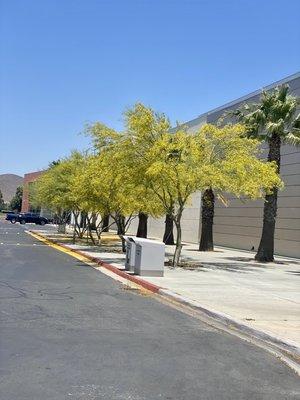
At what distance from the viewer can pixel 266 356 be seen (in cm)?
831

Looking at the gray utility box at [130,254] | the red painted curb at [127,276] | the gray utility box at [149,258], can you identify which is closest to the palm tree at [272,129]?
the red painted curb at [127,276]

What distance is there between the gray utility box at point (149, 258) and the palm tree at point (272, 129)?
1051cm

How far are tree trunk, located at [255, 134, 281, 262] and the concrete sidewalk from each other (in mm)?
2934

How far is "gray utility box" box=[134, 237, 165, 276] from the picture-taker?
1873 centimetres

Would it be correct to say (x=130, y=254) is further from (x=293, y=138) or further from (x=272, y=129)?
(x=293, y=138)

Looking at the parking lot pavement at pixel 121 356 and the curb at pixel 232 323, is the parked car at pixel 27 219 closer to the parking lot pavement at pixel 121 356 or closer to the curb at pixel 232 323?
the curb at pixel 232 323

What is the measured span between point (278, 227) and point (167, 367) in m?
29.0

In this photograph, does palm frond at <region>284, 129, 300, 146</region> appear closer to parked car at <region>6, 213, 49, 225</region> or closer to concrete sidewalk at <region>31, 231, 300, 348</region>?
concrete sidewalk at <region>31, 231, 300, 348</region>

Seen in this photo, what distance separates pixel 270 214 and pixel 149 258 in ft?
37.0

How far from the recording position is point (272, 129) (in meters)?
27.8

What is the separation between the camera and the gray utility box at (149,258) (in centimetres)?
1873

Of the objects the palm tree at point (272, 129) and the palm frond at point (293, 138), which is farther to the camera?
the palm tree at point (272, 129)

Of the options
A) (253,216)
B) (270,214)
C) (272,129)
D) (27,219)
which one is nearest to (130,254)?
(270,214)

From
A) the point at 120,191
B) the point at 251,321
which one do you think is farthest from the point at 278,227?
the point at 251,321
